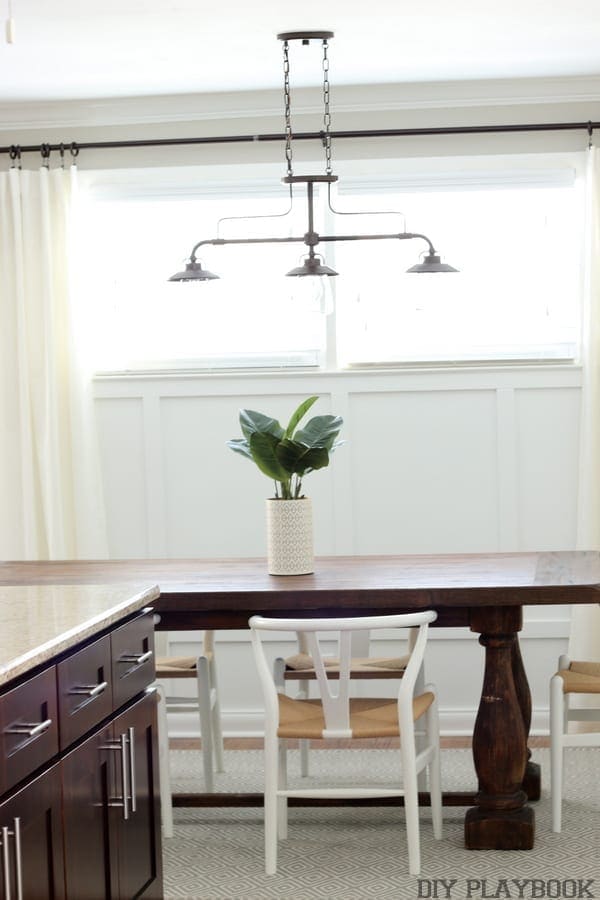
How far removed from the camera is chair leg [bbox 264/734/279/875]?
11.1ft

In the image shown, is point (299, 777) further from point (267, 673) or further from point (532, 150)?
point (532, 150)

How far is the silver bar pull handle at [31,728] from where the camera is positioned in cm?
202

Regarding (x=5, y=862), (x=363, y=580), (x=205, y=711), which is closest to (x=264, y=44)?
(x=363, y=580)

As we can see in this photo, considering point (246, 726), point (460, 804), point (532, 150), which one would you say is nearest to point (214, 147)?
point (532, 150)

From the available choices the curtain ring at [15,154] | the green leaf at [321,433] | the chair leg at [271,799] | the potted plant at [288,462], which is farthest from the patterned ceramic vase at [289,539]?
the curtain ring at [15,154]

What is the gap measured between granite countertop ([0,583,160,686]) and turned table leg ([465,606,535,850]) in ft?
3.86

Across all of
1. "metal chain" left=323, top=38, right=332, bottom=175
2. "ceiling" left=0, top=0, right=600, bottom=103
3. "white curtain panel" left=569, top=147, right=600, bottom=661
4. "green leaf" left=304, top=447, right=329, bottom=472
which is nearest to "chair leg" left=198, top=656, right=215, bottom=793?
"green leaf" left=304, top=447, right=329, bottom=472

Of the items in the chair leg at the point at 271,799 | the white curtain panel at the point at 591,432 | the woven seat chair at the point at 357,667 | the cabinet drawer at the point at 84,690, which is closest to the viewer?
the cabinet drawer at the point at 84,690

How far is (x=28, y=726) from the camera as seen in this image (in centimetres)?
209

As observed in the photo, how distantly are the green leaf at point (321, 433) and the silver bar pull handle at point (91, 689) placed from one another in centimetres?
139

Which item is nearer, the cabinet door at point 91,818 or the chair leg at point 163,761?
the cabinet door at point 91,818

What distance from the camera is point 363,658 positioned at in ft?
14.2

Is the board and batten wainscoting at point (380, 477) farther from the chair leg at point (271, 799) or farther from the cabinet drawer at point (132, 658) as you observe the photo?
the cabinet drawer at point (132, 658)

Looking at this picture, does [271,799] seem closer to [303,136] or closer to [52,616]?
[52,616]
